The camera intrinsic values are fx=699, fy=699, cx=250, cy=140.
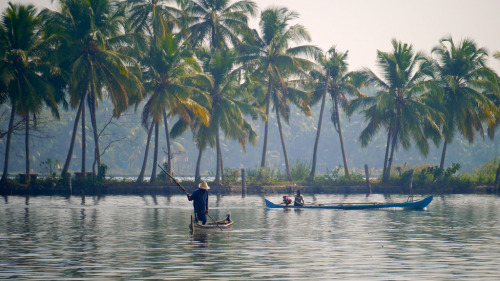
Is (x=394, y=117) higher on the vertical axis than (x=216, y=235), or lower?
higher

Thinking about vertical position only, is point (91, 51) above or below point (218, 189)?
above

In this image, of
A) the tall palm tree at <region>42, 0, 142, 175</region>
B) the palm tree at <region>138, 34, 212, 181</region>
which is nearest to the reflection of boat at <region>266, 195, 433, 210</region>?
the palm tree at <region>138, 34, 212, 181</region>

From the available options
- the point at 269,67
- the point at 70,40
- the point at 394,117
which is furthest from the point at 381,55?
the point at 70,40

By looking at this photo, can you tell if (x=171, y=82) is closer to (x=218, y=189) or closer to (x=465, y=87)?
(x=218, y=189)

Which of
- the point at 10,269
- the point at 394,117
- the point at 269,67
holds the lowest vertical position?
the point at 10,269

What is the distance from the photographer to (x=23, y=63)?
4628 centimetres

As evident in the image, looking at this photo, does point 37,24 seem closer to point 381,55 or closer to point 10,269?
point 381,55

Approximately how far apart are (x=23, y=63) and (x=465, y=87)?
34.0 meters

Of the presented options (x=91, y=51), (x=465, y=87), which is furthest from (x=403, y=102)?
(x=91, y=51)

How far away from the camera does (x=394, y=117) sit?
56812 millimetres

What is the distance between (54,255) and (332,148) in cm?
11400

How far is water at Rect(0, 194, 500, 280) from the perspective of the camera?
16328 mm

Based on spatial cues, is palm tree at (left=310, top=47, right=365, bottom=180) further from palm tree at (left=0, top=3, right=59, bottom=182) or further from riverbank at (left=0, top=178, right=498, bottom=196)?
palm tree at (left=0, top=3, right=59, bottom=182)

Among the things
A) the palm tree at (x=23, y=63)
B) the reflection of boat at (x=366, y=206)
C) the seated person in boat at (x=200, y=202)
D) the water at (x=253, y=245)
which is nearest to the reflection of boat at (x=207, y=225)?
the seated person in boat at (x=200, y=202)
